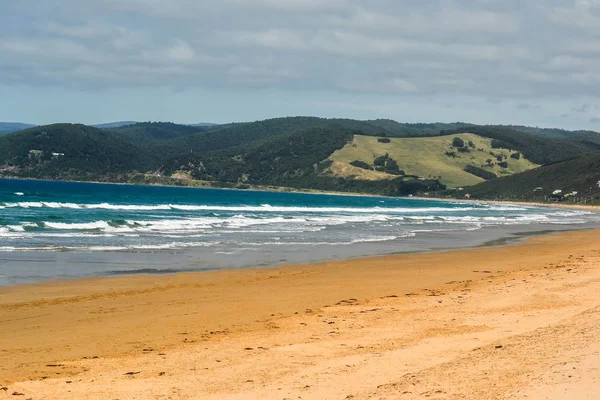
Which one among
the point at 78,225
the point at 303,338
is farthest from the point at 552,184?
the point at 303,338

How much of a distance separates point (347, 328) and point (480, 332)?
2.14 meters

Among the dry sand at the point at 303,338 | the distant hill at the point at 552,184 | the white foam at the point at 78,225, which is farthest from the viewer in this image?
the distant hill at the point at 552,184

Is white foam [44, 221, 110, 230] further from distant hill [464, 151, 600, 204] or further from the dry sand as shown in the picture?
distant hill [464, 151, 600, 204]

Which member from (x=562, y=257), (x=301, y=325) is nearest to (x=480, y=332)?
(x=301, y=325)

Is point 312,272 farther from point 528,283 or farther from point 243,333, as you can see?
point 243,333

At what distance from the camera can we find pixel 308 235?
39250 mm

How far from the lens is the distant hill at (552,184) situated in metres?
158

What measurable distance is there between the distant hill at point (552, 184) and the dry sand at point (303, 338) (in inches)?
5473

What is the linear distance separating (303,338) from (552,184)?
563 feet

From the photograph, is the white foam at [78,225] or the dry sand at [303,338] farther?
the white foam at [78,225]

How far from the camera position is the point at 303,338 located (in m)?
11.7

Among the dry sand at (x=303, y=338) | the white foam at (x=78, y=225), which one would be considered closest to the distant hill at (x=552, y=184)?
the white foam at (x=78, y=225)

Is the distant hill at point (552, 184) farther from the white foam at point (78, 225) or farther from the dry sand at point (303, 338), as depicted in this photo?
the dry sand at point (303, 338)

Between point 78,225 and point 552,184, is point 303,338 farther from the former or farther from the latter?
point 552,184
